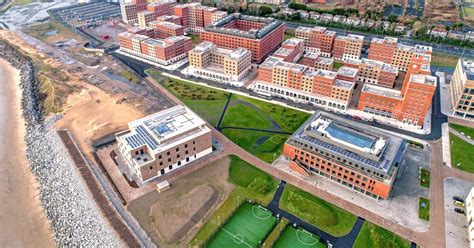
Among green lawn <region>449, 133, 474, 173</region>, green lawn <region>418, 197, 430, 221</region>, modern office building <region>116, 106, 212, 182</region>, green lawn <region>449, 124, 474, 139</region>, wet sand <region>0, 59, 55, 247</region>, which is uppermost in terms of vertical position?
modern office building <region>116, 106, 212, 182</region>

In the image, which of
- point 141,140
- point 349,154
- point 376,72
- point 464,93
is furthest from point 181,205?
point 464,93

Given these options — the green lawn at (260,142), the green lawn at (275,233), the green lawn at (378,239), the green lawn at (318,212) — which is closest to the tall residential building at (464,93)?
the green lawn at (260,142)

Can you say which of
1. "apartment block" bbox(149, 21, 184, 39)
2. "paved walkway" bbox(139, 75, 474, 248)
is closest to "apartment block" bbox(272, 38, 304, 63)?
"paved walkway" bbox(139, 75, 474, 248)

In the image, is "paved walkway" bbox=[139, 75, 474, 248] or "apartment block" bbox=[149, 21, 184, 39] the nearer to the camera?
"paved walkway" bbox=[139, 75, 474, 248]

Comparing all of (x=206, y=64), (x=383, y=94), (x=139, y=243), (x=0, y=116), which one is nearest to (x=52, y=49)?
(x=0, y=116)

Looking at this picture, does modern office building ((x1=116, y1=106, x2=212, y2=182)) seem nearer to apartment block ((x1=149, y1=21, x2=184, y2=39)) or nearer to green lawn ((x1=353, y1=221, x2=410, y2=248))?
green lawn ((x1=353, y1=221, x2=410, y2=248))

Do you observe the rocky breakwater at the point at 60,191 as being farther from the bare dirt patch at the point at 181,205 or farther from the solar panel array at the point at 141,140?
the solar panel array at the point at 141,140

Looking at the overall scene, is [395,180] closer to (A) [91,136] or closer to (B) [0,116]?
(A) [91,136]
